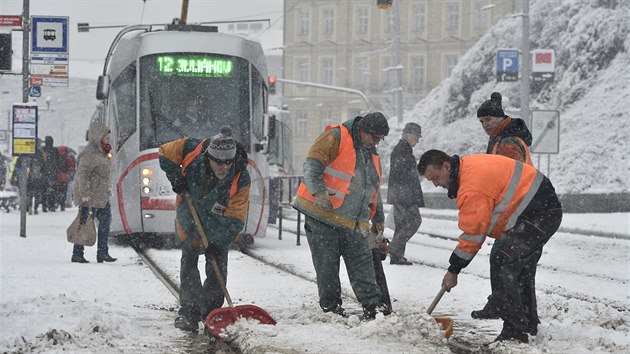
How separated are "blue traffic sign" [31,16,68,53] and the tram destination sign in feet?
8.51

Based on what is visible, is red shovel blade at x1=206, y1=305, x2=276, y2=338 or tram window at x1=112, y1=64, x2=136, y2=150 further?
tram window at x1=112, y1=64, x2=136, y2=150

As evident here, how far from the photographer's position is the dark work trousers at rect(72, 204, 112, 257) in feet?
46.1

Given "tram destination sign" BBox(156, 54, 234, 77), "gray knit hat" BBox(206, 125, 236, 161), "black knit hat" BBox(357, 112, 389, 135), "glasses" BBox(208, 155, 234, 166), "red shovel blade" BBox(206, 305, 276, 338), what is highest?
"tram destination sign" BBox(156, 54, 234, 77)

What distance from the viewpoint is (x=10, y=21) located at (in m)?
18.7

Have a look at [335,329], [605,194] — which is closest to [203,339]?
[335,329]

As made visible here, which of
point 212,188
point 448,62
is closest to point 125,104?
point 212,188

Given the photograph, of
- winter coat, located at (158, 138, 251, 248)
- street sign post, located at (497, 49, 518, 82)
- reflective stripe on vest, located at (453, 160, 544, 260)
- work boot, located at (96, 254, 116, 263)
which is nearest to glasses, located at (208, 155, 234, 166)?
winter coat, located at (158, 138, 251, 248)

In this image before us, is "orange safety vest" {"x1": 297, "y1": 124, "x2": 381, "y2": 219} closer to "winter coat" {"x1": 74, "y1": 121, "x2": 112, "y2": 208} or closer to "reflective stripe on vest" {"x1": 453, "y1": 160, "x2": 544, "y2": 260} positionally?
"reflective stripe on vest" {"x1": 453, "y1": 160, "x2": 544, "y2": 260}

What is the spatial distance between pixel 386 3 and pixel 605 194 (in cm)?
749

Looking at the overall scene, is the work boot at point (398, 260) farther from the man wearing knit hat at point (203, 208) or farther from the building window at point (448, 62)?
the building window at point (448, 62)

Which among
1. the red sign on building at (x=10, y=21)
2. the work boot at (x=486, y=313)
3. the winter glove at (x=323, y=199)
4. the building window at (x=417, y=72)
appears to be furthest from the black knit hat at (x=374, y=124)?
the building window at (x=417, y=72)

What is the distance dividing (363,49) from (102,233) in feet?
229

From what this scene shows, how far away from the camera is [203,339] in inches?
320

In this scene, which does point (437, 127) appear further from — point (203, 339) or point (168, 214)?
point (203, 339)
